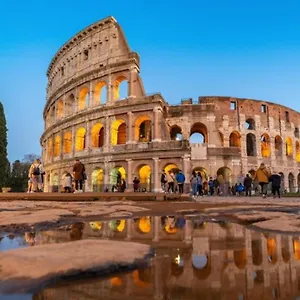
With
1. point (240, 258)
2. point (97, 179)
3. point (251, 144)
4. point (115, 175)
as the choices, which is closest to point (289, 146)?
point (251, 144)

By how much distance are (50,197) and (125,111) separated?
14.4 meters

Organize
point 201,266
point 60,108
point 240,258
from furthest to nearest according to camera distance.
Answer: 1. point 60,108
2. point 240,258
3. point 201,266

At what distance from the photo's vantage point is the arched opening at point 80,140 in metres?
27.1

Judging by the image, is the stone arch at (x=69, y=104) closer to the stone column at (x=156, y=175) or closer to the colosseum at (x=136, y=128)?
the colosseum at (x=136, y=128)

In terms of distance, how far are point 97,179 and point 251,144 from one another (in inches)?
670

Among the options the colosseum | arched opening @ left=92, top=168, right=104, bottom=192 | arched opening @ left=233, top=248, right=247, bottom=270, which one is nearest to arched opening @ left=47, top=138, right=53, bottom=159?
the colosseum

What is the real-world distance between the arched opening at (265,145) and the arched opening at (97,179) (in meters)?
17.9

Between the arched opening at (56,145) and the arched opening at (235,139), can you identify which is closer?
the arched opening at (235,139)

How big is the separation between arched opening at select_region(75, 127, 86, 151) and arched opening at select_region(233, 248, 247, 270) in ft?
85.8

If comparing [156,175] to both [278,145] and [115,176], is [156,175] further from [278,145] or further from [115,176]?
[278,145]

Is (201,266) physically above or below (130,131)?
below

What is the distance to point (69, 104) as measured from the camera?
29.7 meters

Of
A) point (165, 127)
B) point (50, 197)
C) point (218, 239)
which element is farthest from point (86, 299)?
point (165, 127)

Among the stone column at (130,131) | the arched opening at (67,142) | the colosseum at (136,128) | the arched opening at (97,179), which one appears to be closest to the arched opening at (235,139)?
the colosseum at (136,128)
